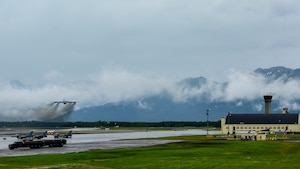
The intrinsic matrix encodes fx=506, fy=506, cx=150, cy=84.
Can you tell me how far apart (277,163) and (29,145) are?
80882mm

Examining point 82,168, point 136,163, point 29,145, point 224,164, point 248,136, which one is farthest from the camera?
point 248,136

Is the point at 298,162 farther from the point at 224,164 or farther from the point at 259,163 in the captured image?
the point at 224,164

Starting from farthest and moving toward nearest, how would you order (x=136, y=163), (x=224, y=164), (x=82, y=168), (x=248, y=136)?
(x=248, y=136) < (x=136, y=163) < (x=224, y=164) < (x=82, y=168)

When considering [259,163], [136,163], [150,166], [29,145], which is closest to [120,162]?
[136,163]

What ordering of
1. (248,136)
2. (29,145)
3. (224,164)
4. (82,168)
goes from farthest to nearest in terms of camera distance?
(248,136), (29,145), (224,164), (82,168)

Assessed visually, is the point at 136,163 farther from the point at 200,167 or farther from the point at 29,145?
the point at 29,145

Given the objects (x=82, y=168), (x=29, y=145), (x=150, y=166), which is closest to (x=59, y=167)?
(x=82, y=168)

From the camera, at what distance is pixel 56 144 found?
134625mm

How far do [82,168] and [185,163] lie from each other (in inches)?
543

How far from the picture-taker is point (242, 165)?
61594 millimetres

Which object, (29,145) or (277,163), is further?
(29,145)

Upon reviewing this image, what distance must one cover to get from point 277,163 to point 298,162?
291cm

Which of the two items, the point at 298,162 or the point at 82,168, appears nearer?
the point at 82,168

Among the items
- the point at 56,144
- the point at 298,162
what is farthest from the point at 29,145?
the point at 298,162
